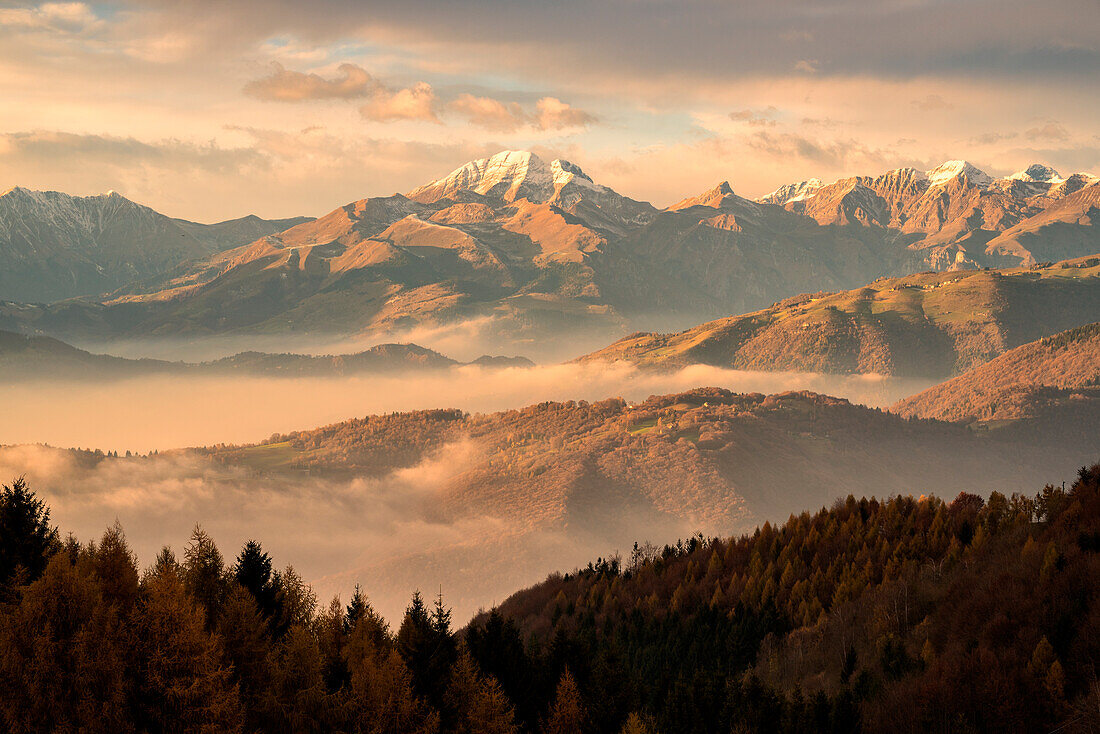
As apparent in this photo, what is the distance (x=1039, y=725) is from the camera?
252 ft

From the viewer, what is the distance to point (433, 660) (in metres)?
74.7

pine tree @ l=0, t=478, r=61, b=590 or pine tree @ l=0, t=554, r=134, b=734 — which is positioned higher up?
pine tree @ l=0, t=478, r=61, b=590

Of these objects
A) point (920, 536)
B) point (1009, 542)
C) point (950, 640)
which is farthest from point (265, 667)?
point (920, 536)

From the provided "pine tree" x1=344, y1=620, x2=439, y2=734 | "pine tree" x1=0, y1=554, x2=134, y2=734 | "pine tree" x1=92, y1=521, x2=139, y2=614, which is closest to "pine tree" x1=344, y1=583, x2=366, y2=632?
"pine tree" x1=344, y1=620, x2=439, y2=734

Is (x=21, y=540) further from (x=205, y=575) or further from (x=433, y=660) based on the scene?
(x=433, y=660)

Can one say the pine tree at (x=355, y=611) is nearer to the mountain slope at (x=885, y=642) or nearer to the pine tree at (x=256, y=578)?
the pine tree at (x=256, y=578)

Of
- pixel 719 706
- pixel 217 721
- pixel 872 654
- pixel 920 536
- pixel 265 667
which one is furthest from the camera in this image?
pixel 920 536

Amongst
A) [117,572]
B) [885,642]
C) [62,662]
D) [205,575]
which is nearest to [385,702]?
[205,575]

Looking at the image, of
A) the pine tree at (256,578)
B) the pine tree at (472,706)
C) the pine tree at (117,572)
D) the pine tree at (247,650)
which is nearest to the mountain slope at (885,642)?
the pine tree at (472,706)

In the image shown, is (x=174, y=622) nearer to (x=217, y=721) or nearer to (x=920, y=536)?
(x=217, y=721)

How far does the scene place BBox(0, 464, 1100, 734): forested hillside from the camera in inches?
2516

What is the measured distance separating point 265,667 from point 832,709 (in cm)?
4739

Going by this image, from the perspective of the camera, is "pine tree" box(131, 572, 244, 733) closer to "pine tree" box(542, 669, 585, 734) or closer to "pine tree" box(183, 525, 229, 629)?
"pine tree" box(183, 525, 229, 629)

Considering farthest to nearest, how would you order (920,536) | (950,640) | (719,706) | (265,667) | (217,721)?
(920,536)
(950,640)
(719,706)
(265,667)
(217,721)
